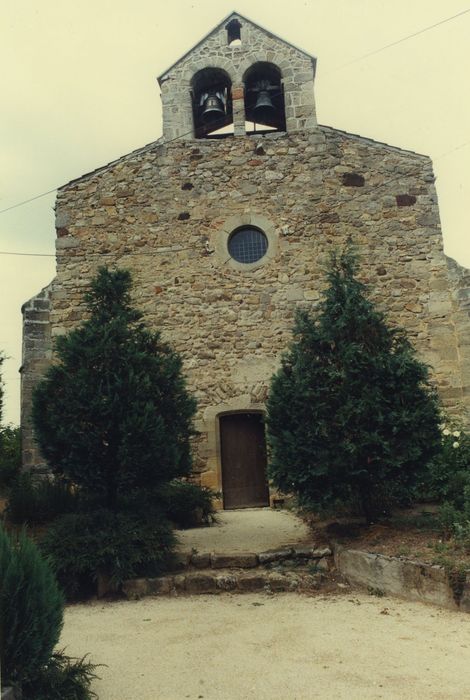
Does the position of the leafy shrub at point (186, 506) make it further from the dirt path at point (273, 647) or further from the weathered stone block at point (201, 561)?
the dirt path at point (273, 647)

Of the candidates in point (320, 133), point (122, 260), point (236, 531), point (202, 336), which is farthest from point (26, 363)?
point (320, 133)

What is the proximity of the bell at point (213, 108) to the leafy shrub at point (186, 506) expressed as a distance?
Result: 21.8 ft

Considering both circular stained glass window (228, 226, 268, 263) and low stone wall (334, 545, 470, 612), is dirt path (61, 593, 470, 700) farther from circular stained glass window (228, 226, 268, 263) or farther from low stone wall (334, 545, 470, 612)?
circular stained glass window (228, 226, 268, 263)

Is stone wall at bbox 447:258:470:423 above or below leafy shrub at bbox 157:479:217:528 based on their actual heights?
above

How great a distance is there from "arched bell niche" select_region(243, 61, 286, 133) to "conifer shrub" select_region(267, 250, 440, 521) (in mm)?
5487

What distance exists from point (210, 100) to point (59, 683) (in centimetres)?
968

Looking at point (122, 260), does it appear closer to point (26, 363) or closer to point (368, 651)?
point (26, 363)

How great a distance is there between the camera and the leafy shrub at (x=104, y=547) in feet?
18.3

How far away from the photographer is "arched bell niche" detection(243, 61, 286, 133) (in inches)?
413

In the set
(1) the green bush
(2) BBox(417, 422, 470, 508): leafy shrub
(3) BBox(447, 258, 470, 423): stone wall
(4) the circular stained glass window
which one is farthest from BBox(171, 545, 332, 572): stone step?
(4) the circular stained glass window

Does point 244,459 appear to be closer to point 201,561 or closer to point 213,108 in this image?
point 201,561

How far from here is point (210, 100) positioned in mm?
10297

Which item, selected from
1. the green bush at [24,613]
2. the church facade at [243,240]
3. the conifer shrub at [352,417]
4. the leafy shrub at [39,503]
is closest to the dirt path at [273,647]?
the green bush at [24,613]

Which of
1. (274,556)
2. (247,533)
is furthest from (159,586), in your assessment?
(247,533)
